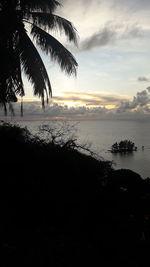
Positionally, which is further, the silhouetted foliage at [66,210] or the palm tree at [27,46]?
the palm tree at [27,46]

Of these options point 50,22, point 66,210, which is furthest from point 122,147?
point 66,210

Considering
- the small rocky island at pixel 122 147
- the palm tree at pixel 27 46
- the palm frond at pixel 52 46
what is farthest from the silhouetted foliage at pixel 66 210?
the small rocky island at pixel 122 147

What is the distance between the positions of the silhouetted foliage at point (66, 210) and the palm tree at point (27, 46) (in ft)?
8.60

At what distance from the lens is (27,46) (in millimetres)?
8898

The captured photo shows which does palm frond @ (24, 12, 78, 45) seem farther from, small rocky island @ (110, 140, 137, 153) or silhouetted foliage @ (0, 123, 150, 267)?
small rocky island @ (110, 140, 137, 153)

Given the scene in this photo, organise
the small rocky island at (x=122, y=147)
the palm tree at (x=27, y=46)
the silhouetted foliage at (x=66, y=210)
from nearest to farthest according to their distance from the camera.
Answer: the silhouetted foliage at (x=66, y=210) < the palm tree at (x=27, y=46) < the small rocky island at (x=122, y=147)

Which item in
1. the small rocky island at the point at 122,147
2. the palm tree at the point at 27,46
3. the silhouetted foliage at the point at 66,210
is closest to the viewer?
the silhouetted foliage at the point at 66,210

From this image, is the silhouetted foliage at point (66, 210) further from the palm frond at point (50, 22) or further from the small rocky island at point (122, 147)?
the small rocky island at point (122, 147)

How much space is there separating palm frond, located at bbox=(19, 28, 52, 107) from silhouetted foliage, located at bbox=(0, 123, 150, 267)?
2927 mm

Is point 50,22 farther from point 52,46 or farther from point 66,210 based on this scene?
point 66,210

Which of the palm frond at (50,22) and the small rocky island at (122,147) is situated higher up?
the palm frond at (50,22)

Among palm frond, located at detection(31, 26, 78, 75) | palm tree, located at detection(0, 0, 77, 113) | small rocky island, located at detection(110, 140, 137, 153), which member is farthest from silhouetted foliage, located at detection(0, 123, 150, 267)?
small rocky island, located at detection(110, 140, 137, 153)

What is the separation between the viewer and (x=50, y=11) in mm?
9914

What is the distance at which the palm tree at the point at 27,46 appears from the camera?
27.9ft
